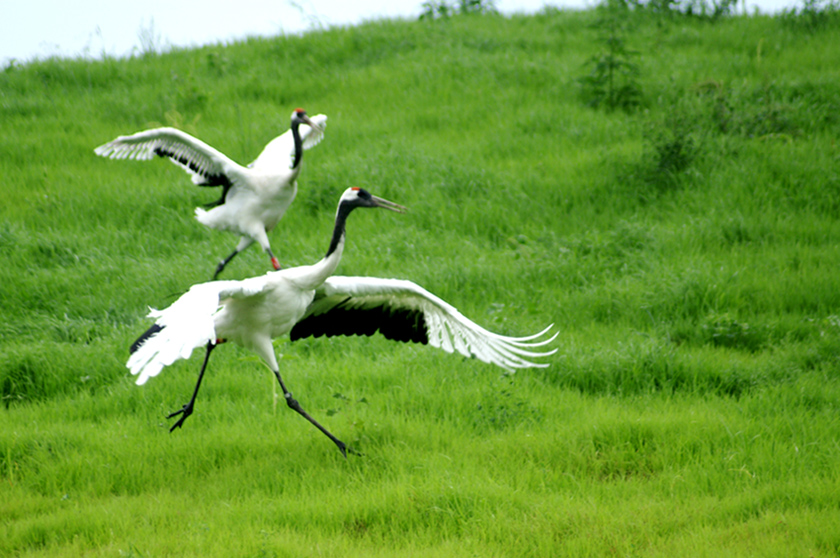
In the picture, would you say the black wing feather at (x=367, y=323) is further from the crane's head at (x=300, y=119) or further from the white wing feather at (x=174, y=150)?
the crane's head at (x=300, y=119)

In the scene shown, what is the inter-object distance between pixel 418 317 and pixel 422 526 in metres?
1.63

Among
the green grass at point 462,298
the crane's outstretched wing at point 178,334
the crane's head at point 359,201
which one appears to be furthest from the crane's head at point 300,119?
the crane's outstretched wing at point 178,334

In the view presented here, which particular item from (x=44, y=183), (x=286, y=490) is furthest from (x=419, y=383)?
(x=44, y=183)

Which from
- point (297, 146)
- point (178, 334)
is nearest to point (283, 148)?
point (297, 146)

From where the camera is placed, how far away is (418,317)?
17.9 ft

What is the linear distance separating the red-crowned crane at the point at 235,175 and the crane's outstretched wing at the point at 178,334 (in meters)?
2.68

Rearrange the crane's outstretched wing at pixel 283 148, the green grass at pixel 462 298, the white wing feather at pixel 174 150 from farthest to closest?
the crane's outstretched wing at pixel 283 148 < the white wing feather at pixel 174 150 < the green grass at pixel 462 298

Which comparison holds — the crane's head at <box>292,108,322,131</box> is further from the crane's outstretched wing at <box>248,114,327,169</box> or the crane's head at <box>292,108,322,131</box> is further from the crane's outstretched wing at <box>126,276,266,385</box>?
the crane's outstretched wing at <box>126,276,266,385</box>

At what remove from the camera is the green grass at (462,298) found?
14.3 ft

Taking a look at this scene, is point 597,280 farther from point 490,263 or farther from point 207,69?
point 207,69

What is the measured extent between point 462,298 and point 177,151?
9.26ft

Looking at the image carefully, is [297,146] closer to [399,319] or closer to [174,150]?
[174,150]

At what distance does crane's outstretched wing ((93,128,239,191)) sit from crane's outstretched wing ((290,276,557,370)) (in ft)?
5.97

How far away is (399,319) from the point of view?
553 cm
